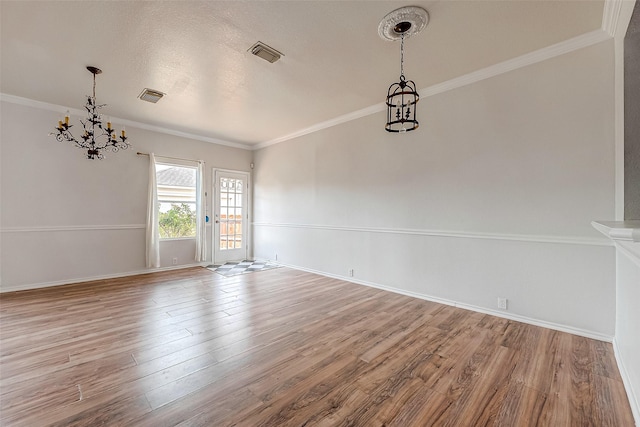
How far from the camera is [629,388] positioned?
169cm

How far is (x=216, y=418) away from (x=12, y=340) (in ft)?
8.04

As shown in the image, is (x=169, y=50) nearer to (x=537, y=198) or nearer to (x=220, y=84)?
(x=220, y=84)

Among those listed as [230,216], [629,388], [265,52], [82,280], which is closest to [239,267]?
[230,216]

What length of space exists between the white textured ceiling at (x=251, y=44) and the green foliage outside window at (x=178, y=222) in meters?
2.21

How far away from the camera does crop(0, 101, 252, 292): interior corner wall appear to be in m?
3.91

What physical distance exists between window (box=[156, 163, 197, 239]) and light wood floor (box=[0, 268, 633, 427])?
7.43 ft

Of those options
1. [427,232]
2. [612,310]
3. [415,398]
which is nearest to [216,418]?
[415,398]

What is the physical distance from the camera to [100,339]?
8.05ft

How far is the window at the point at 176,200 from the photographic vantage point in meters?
5.33

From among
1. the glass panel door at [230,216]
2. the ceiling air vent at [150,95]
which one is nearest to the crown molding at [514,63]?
the ceiling air vent at [150,95]

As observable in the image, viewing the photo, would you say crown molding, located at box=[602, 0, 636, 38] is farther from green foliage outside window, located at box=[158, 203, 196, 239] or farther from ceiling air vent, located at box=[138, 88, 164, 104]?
green foliage outside window, located at box=[158, 203, 196, 239]

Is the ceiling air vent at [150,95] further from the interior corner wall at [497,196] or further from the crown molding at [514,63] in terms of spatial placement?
the crown molding at [514,63]

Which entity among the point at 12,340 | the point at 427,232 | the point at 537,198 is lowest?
the point at 12,340

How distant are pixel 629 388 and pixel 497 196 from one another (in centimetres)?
188
